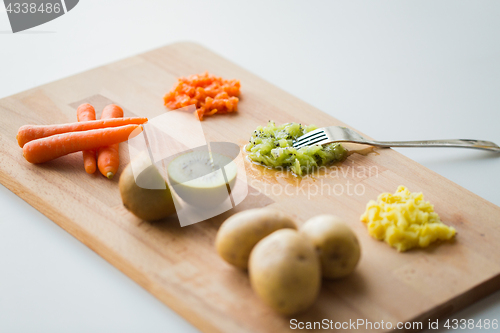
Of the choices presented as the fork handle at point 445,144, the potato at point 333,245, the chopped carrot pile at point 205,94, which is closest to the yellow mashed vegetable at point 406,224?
the potato at point 333,245

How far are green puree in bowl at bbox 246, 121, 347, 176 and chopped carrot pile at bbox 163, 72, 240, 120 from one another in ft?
1.53

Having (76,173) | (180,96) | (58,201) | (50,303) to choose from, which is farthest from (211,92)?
(50,303)

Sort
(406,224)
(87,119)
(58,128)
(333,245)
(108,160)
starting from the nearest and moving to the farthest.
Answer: (333,245) < (406,224) < (108,160) < (58,128) < (87,119)

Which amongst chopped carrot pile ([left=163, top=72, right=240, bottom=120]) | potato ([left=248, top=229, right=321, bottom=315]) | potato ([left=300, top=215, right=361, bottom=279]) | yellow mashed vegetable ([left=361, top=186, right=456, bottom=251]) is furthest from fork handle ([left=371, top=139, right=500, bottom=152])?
potato ([left=248, top=229, right=321, bottom=315])

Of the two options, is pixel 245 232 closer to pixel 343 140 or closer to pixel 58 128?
pixel 343 140

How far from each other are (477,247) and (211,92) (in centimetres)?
213

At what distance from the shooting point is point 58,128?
3.17 meters

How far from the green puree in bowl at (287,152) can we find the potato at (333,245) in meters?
0.86

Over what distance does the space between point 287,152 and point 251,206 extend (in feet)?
1.57

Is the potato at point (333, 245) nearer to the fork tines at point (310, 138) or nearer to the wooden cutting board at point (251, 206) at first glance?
the wooden cutting board at point (251, 206)

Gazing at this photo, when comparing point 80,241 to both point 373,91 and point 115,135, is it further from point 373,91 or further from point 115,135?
point 373,91

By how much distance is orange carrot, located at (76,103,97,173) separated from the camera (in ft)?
9.83

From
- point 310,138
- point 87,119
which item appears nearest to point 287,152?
point 310,138

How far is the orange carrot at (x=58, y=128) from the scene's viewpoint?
3.11m
